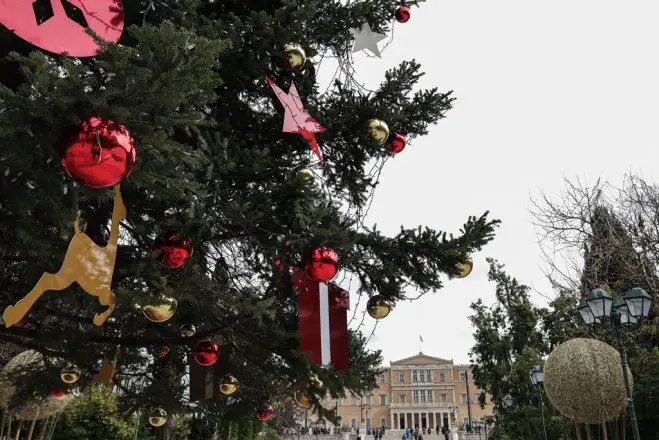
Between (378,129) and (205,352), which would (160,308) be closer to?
(205,352)

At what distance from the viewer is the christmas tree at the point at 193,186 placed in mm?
1785

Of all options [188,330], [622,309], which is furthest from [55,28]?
[622,309]

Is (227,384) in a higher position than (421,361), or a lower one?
lower

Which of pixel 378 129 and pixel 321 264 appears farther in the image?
pixel 378 129

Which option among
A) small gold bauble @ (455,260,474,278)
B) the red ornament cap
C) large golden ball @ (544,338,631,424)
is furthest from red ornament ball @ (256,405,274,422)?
large golden ball @ (544,338,631,424)

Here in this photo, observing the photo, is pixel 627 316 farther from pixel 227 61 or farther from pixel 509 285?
pixel 509 285

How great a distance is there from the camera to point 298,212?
124 inches

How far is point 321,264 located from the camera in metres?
2.88

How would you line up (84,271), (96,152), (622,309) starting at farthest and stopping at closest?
(622,309), (84,271), (96,152)

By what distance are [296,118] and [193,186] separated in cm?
158

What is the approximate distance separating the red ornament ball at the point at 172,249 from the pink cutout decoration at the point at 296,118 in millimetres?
1082

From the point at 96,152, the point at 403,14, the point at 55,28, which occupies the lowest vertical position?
the point at 96,152

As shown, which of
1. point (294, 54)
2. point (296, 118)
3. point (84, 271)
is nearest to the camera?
point (84, 271)

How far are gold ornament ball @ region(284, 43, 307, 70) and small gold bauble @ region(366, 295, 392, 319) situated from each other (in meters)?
1.86
